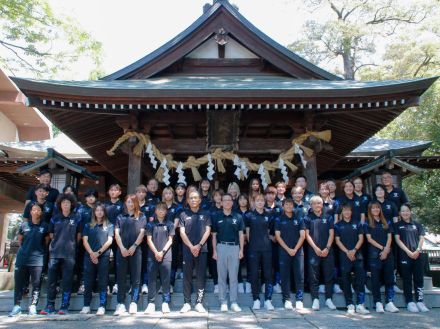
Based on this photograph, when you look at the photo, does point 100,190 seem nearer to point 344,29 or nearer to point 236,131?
point 236,131

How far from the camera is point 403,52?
20.2m

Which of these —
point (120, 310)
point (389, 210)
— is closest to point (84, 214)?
point (120, 310)

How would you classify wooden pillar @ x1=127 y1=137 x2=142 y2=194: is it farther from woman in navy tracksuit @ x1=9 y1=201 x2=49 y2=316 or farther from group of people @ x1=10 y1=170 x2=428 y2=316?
woman in navy tracksuit @ x1=9 y1=201 x2=49 y2=316

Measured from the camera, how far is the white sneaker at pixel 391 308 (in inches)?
215

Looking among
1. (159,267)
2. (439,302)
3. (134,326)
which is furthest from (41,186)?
(439,302)

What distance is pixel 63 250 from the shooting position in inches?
218

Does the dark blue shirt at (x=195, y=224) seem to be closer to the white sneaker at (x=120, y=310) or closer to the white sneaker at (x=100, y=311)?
the white sneaker at (x=120, y=310)

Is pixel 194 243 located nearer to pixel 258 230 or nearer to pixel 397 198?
pixel 258 230

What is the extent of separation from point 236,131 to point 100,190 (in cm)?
588

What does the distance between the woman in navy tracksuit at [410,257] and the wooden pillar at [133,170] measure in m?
4.70

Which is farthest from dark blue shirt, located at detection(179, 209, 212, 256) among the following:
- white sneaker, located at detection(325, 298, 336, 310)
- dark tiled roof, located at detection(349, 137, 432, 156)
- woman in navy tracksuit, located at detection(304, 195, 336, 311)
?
dark tiled roof, located at detection(349, 137, 432, 156)

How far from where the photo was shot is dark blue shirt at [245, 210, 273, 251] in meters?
5.68

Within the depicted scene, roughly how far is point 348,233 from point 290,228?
2.93ft

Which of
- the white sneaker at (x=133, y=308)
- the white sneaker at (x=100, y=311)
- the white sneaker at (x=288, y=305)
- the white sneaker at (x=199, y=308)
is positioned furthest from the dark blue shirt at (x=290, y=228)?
the white sneaker at (x=100, y=311)
